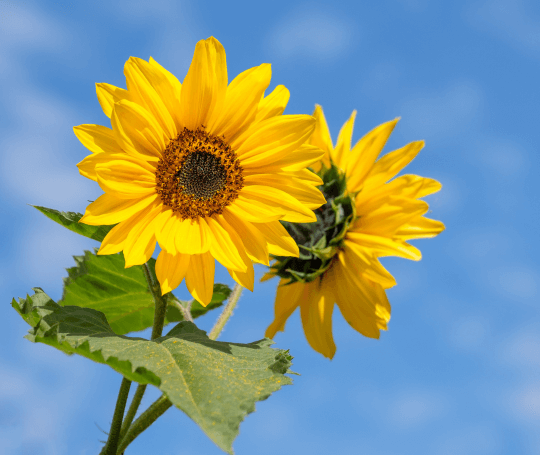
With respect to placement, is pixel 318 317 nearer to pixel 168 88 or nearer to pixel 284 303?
pixel 284 303

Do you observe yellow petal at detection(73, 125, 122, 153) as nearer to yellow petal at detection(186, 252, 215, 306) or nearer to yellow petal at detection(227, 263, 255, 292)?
yellow petal at detection(186, 252, 215, 306)

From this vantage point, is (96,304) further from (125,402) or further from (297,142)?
(297,142)

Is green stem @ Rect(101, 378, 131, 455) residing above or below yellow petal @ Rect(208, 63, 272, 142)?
below

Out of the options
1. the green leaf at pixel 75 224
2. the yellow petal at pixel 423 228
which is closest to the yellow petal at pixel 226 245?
the green leaf at pixel 75 224

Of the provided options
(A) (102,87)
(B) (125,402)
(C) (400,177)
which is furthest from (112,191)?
(C) (400,177)

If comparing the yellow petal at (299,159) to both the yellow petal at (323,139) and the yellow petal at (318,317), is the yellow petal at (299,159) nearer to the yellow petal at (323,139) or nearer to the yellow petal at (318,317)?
the yellow petal at (323,139)

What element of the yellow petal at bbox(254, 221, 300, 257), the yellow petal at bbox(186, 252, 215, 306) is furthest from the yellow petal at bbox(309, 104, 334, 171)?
the yellow petal at bbox(186, 252, 215, 306)
